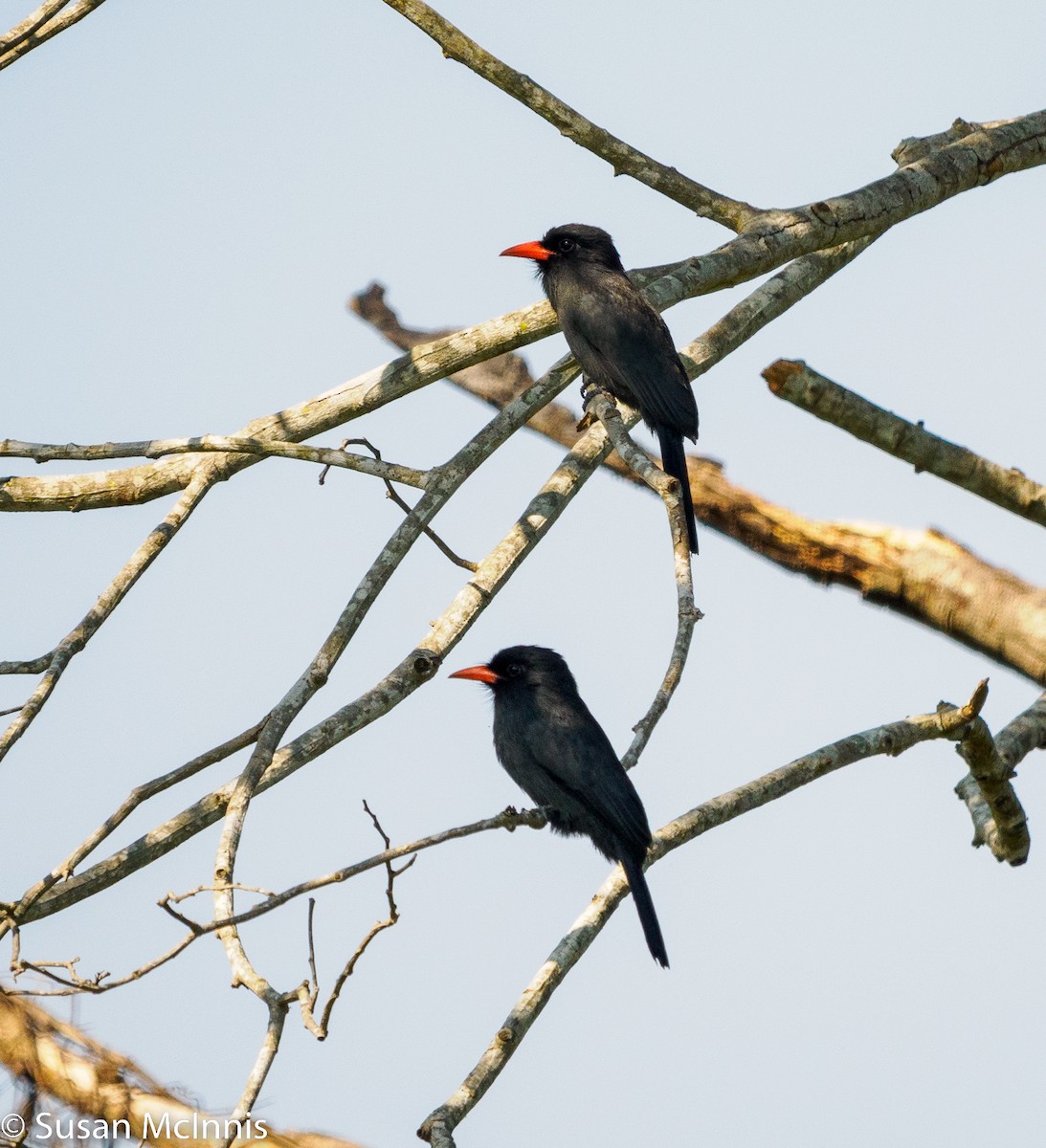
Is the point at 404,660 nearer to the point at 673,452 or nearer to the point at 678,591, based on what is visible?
the point at 678,591

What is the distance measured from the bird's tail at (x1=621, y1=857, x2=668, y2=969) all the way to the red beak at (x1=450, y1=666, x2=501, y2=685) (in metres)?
1.24

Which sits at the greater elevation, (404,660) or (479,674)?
(479,674)

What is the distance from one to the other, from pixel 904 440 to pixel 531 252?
2008 mm

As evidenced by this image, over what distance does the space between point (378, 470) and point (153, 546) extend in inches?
39.3

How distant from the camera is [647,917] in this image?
506 cm

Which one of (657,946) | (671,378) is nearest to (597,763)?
(657,946)

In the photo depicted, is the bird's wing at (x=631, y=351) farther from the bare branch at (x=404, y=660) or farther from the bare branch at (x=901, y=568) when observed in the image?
the bare branch at (x=901, y=568)

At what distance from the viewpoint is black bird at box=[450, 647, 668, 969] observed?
5.18m

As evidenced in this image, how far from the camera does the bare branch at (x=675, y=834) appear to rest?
347cm

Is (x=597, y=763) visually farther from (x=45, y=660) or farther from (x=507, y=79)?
(x=507, y=79)

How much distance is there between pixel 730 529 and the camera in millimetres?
9125

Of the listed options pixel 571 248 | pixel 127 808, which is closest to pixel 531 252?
pixel 571 248

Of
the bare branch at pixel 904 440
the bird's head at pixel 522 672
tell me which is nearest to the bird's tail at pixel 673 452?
the bare branch at pixel 904 440

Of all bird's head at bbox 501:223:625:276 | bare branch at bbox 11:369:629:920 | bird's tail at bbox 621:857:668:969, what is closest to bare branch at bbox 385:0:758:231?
bird's head at bbox 501:223:625:276
